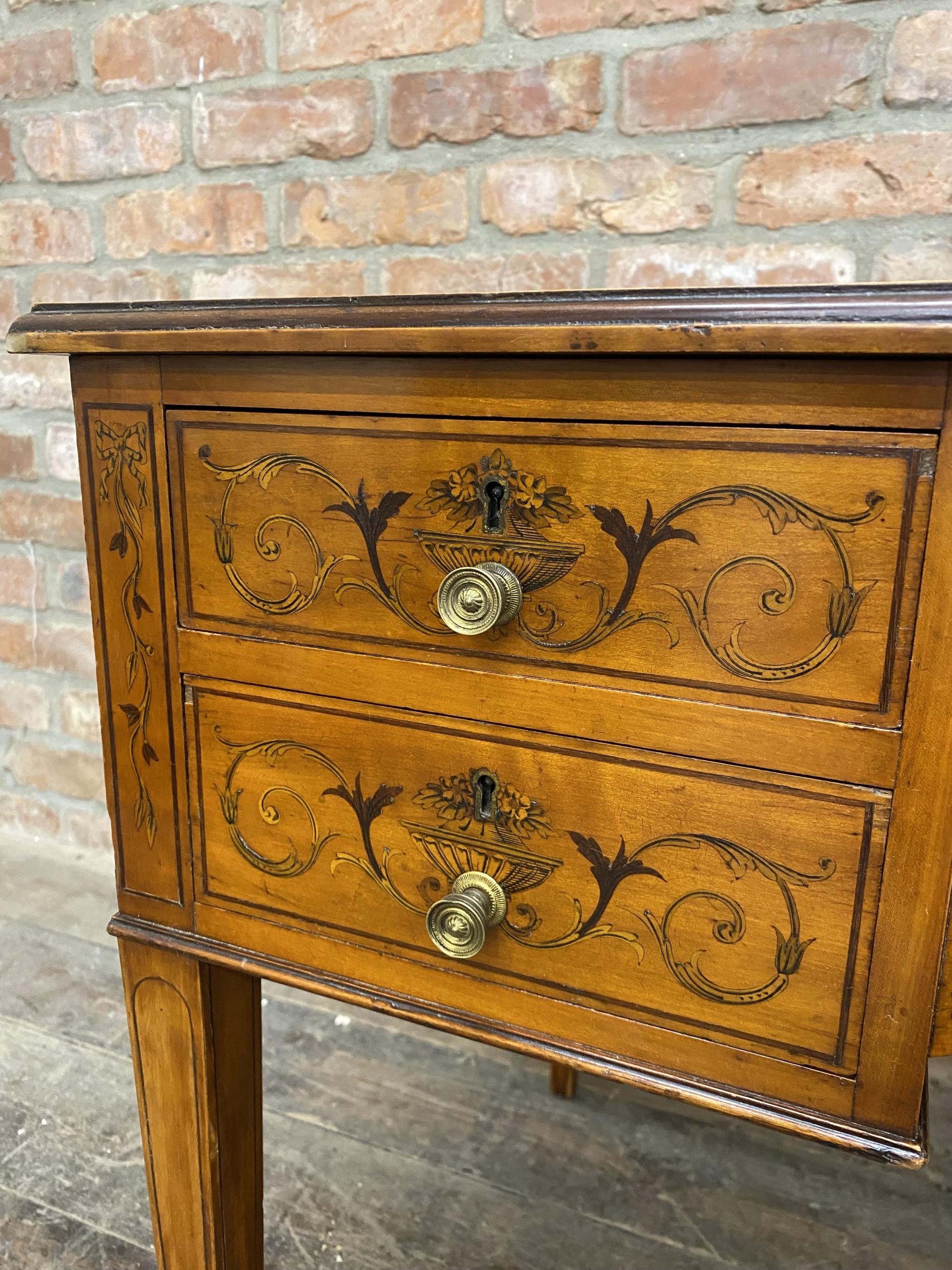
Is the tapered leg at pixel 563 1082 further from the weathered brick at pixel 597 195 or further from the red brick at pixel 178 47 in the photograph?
the red brick at pixel 178 47

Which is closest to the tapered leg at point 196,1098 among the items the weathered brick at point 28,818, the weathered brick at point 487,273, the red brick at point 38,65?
the weathered brick at point 487,273

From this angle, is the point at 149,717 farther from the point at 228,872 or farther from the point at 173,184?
the point at 173,184

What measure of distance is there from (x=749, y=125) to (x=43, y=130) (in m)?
0.96

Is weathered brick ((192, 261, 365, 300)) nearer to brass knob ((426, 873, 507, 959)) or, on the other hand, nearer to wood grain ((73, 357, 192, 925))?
wood grain ((73, 357, 192, 925))

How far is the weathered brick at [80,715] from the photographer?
155 centimetres

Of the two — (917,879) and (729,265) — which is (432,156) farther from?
(917,879)

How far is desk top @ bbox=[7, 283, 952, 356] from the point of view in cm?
44

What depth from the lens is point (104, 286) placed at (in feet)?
4.46

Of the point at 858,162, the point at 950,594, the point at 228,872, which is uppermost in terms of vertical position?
the point at 858,162

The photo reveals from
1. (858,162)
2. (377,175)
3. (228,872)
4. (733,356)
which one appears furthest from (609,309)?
(377,175)

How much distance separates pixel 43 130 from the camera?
1335 millimetres

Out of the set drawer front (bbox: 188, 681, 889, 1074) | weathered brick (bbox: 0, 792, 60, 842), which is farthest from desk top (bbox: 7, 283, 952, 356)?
weathered brick (bbox: 0, 792, 60, 842)

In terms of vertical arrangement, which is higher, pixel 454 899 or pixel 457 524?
pixel 457 524

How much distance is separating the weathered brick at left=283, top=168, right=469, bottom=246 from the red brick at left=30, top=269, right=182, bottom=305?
22cm
